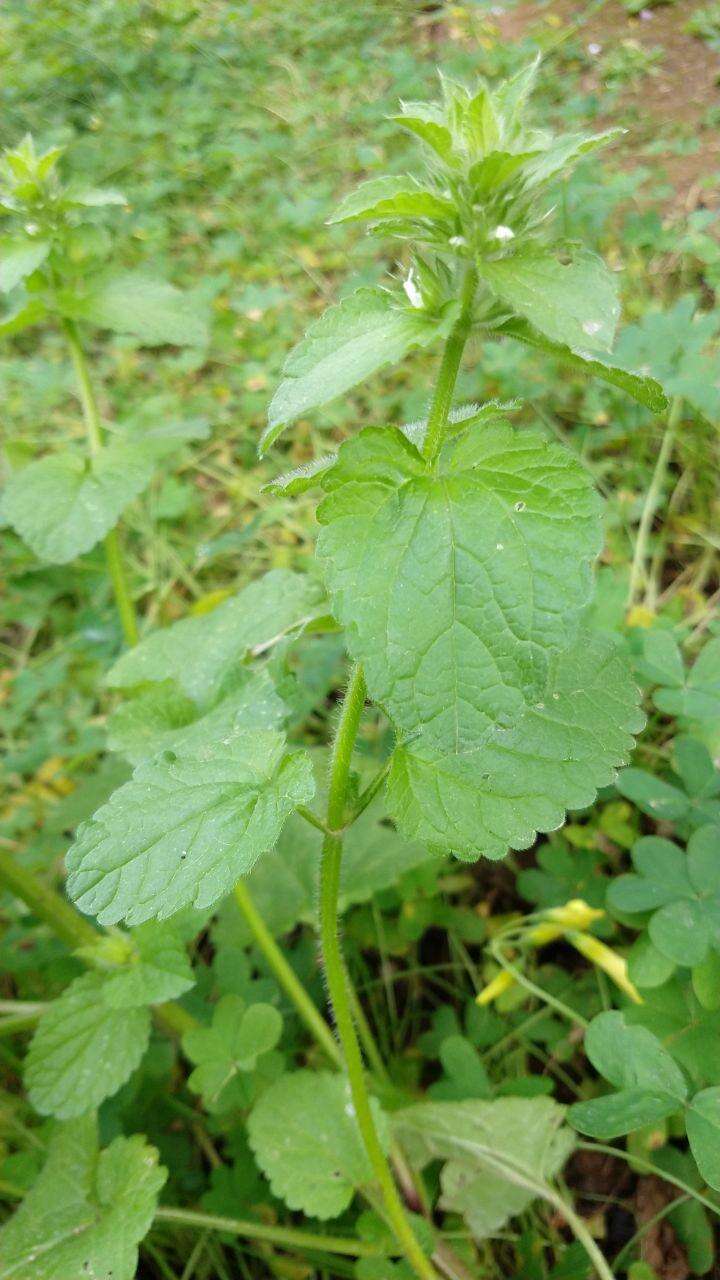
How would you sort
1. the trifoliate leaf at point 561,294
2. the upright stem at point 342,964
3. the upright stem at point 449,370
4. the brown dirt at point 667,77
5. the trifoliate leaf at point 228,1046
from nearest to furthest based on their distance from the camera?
the trifoliate leaf at point 561,294
the upright stem at point 449,370
the upright stem at point 342,964
the trifoliate leaf at point 228,1046
the brown dirt at point 667,77

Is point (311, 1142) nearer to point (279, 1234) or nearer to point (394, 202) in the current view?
point (279, 1234)

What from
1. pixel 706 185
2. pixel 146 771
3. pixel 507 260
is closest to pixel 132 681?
pixel 146 771

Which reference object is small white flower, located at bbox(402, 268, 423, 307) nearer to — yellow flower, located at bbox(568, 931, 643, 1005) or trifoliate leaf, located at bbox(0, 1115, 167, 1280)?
yellow flower, located at bbox(568, 931, 643, 1005)

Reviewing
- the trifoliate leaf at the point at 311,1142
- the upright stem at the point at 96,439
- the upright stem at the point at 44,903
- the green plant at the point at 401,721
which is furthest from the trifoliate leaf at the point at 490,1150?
the upright stem at the point at 96,439

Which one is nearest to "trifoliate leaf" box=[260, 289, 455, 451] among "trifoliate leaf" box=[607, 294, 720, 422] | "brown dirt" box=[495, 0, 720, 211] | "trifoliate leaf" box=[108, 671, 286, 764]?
"trifoliate leaf" box=[108, 671, 286, 764]

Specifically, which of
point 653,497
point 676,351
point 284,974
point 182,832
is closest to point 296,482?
point 182,832

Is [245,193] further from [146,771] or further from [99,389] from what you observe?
[146,771]

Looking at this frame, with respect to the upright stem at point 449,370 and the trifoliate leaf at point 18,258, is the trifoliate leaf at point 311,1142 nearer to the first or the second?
the upright stem at point 449,370
